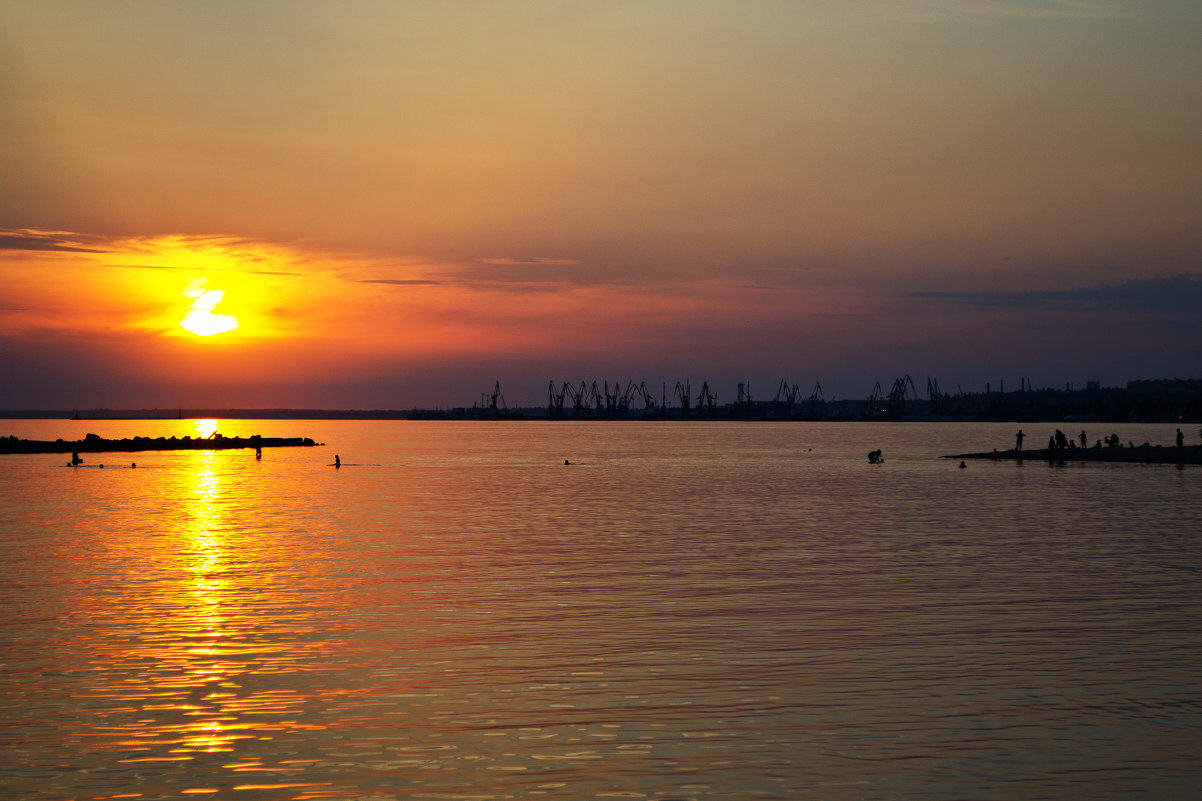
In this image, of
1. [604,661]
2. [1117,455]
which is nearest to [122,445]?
[1117,455]

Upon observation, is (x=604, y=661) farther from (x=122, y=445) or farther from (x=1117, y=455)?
(x=122, y=445)

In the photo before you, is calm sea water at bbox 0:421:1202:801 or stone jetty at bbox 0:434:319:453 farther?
stone jetty at bbox 0:434:319:453

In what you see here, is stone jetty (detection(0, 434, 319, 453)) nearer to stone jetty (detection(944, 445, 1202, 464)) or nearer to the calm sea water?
stone jetty (detection(944, 445, 1202, 464))

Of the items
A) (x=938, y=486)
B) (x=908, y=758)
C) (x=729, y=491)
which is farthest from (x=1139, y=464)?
(x=908, y=758)

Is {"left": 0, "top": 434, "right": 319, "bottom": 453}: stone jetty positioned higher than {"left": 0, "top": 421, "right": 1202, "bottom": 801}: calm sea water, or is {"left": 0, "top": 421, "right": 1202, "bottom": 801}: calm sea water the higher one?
{"left": 0, "top": 434, "right": 319, "bottom": 453}: stone jetty

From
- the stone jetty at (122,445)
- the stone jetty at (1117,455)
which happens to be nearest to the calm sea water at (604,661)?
the stone jetty at (1117,455)

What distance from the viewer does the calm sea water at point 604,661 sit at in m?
10.7

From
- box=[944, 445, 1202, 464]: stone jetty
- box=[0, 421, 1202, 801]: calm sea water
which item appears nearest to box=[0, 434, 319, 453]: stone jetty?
box=[944, 445, 1202, 464]: stone jetty

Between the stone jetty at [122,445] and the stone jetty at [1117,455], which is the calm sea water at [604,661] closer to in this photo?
the stone jetty at [1117,455]

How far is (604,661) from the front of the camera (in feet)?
51.2

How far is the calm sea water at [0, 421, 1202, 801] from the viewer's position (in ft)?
35.0

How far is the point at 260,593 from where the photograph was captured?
22812 millimetres

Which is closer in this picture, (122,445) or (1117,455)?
(1117,455)

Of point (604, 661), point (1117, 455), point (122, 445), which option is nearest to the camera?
point (604, 661)
